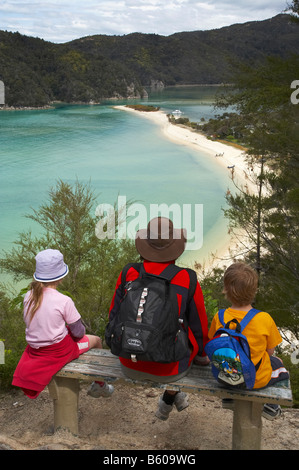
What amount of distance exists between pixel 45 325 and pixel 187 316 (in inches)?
40.1

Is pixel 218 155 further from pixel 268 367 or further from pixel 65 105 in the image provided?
pixel 65 105

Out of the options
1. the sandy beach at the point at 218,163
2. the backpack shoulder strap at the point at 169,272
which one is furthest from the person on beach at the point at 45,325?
the sandy beach at the point at 218,163

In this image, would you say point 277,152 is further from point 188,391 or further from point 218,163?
point 218,163

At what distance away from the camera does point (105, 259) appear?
15.1 metres

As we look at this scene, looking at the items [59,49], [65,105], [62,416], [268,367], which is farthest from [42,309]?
[59,49]

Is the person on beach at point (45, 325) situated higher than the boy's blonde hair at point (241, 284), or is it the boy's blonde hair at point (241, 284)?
the boy's blonde hair at point (241, 284)

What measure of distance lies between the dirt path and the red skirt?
1.24 ft

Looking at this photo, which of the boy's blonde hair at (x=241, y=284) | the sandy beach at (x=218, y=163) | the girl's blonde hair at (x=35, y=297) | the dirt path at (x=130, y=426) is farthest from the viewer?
the sandy beach at (x=218, y=163)

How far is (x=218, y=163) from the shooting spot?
4875cm

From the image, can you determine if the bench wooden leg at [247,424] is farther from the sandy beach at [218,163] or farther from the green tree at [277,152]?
the sandy beach at [218,163]

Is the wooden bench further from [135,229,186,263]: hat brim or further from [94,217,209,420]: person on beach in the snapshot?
[135,229,186,263]: hat brim

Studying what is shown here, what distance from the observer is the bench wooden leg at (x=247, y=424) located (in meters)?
2.77

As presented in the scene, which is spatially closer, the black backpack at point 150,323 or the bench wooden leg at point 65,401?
the black backpack at point 150,323
